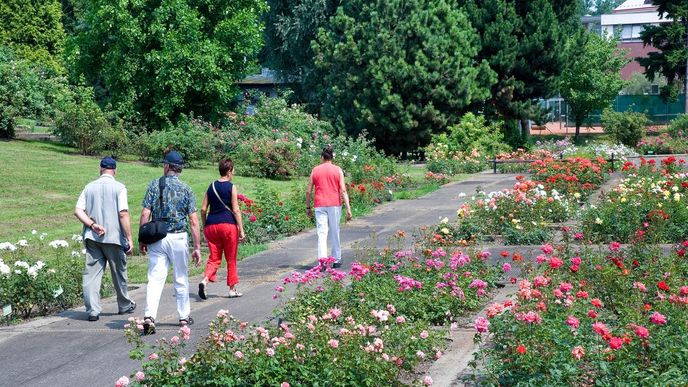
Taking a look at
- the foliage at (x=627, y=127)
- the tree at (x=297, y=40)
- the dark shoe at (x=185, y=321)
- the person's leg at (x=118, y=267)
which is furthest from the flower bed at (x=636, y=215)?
the tree at (x=297, y=40)

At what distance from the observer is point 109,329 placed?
32.8ft

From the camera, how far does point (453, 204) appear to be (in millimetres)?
21062

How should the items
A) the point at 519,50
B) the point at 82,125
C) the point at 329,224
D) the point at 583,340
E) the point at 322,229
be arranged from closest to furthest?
the point at 583,340, the point at 322,229, the point at 329,224, the point at 82,125, the point at 519,50

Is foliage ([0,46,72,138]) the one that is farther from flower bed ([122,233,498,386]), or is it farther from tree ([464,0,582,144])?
flower bed ([122,233,498,386])

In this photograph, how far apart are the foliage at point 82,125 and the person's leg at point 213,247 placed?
1988 cm

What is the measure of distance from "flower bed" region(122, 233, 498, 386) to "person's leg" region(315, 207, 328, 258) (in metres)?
3.17

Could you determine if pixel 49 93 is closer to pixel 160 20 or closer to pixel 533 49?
pixel 160 20

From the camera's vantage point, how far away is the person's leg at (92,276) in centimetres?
1048

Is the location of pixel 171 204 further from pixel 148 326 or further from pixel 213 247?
pixel 213 247

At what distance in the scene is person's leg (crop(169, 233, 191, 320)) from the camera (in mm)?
9797

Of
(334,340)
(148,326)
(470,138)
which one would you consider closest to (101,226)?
(148,326)

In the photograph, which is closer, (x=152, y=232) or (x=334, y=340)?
(x=334, y=340)

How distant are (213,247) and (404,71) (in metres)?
26.1

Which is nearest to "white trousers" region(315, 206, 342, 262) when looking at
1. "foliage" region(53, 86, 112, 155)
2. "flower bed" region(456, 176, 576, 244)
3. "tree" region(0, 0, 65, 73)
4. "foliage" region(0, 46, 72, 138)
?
"flower bed" region(456, 176, 576, 244)
